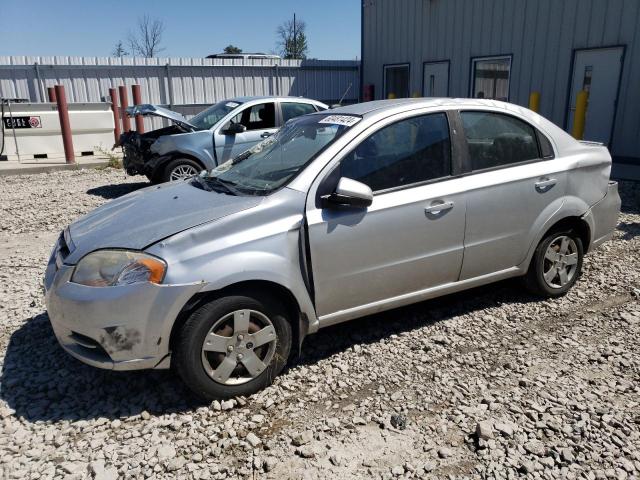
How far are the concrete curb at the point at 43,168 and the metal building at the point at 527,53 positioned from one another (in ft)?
28.7

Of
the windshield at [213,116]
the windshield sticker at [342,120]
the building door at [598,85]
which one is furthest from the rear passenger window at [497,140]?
the building door at [598,85]

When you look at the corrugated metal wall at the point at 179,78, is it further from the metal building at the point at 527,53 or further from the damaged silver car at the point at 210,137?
the damaged silver car at the point at 210,137

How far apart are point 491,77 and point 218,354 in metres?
12.2

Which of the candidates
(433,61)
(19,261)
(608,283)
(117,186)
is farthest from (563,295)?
(433,61)

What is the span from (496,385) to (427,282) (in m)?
0.82

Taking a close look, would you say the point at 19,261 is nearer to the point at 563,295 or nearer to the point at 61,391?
the point at 61,391

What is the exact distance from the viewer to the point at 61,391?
325 centimetres

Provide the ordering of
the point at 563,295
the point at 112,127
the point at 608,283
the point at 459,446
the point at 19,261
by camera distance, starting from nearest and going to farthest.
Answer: the point at 459,446
the point at 563,295
the point at 608,283
the point at 19,261
the point at 112,127

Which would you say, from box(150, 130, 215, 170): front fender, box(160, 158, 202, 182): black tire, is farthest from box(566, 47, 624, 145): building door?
box(160, 158, 202, 182): black tire

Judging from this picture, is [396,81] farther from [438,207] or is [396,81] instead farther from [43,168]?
[438,207]

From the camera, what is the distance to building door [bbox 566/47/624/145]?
10057 millimetres

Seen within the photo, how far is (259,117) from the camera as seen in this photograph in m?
8.78

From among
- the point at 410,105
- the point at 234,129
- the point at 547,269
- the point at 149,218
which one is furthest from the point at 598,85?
the point at 149,218

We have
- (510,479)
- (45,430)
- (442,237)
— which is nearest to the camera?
(510,479)
